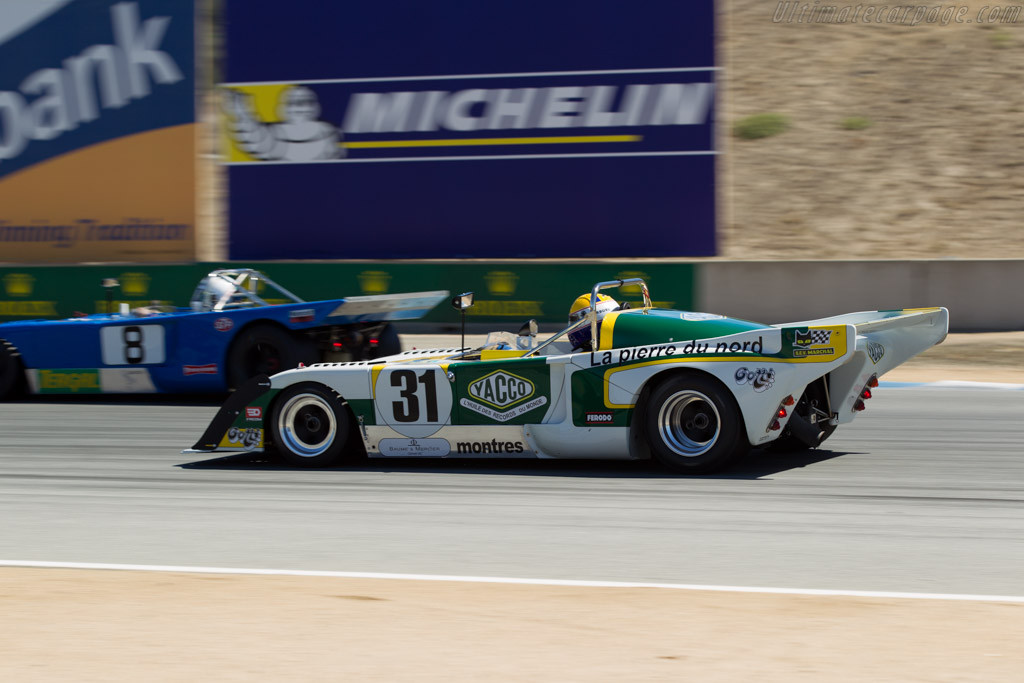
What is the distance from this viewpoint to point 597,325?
7535 mm

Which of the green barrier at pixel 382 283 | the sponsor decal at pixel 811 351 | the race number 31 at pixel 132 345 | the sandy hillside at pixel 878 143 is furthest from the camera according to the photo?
the sandy hillside at pixel 878 143

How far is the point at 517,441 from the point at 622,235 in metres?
11.2

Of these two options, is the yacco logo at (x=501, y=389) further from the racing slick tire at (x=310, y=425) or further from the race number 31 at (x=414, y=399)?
the racing slick tire at (x=310, y=425)

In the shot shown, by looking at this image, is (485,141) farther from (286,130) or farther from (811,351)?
(811,351)

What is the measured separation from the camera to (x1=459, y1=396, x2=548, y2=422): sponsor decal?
7531 mm

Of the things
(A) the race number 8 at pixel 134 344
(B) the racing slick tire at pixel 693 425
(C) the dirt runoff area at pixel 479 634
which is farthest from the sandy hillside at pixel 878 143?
(C) the dirt runoff area at pixel 479 634

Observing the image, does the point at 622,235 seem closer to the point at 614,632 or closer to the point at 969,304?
the point at 969,304

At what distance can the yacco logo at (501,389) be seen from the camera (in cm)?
755

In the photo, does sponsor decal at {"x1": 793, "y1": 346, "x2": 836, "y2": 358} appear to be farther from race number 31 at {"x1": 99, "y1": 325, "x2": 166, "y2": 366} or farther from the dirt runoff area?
race number 31 at {"x1": 99, "y1": 325, "x2": 166, "y2": 366}

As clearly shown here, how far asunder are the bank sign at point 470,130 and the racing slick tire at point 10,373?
305 inches

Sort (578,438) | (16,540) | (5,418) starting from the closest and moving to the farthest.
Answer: (16,540) < (578,438) < (5,418)

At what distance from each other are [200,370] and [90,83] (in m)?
10.3

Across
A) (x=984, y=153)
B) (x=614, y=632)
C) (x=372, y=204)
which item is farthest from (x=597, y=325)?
(x=984, y=153)

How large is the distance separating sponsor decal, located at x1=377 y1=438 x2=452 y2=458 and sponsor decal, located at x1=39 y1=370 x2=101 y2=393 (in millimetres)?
5353
